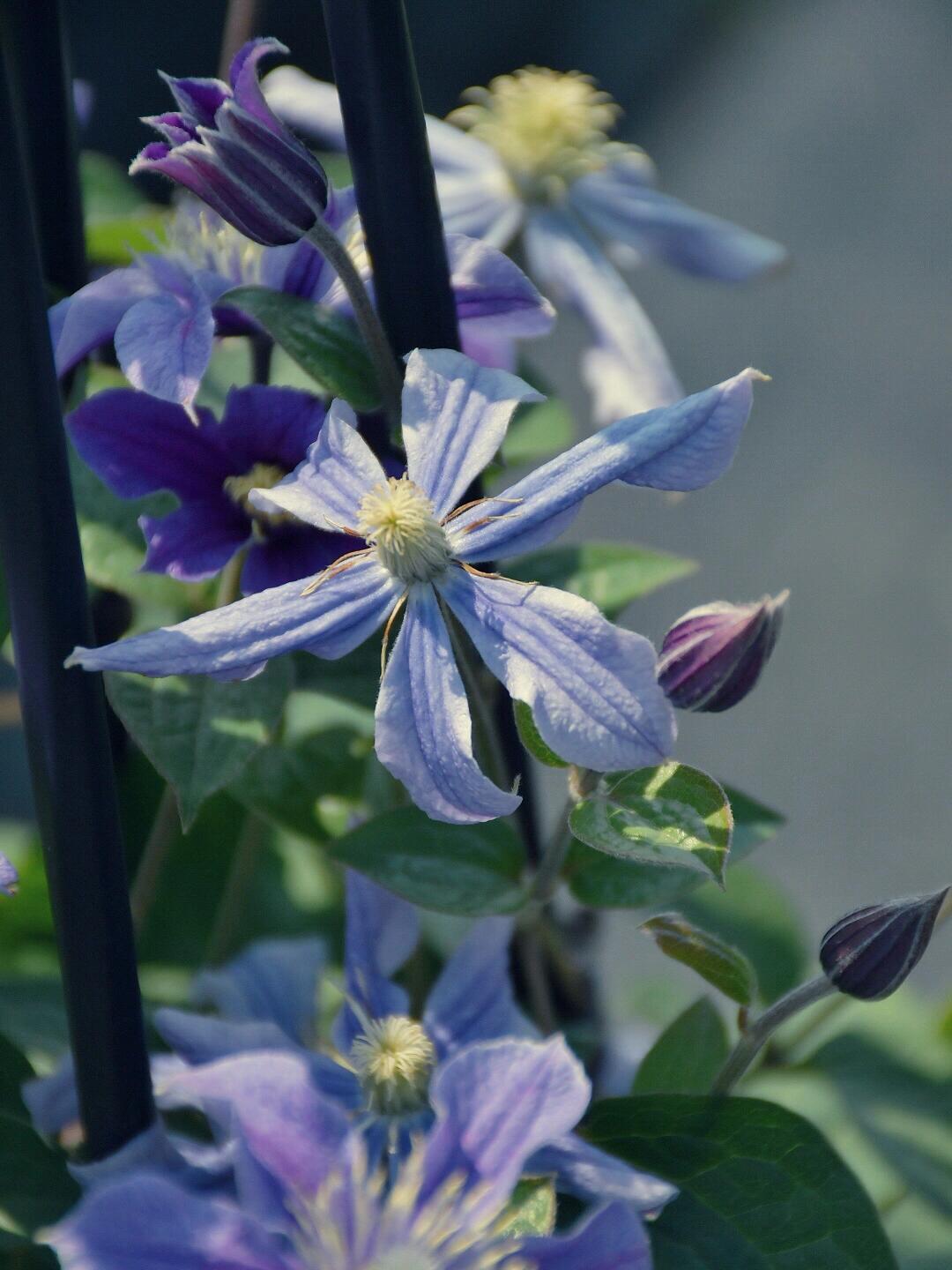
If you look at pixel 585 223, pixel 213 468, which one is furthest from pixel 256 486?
pixel 585 223

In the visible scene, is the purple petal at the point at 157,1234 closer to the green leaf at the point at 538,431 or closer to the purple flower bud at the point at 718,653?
the purple flower bud at the point at 718,653

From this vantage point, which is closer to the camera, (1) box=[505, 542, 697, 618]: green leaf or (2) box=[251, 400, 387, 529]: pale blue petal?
(2) box=[251, 400, 387, 529]: pale blue petal

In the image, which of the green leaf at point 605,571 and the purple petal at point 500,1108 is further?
the green leaf at point 605,571

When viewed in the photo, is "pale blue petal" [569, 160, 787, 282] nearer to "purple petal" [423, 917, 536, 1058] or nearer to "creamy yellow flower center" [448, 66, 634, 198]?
"creamy yellow flower center" [448, 66, 634, 198]

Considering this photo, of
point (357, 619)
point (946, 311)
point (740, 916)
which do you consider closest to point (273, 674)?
point (357, 619)

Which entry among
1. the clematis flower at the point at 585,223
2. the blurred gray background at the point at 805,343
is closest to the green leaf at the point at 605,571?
the clematis flower at the point at 585,223

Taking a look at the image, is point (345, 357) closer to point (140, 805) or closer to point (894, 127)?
point (140, 805)

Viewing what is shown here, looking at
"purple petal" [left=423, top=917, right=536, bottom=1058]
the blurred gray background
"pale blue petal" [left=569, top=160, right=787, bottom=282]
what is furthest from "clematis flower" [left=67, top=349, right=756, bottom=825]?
the blurred gray background
